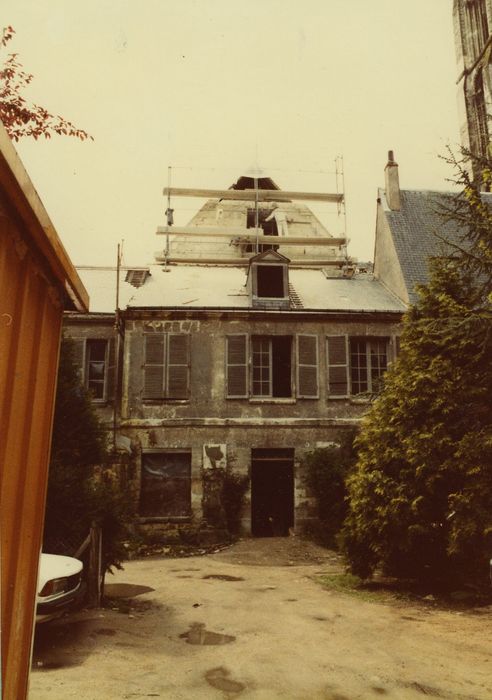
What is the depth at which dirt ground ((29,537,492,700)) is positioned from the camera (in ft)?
16.5

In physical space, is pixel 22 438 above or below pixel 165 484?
above

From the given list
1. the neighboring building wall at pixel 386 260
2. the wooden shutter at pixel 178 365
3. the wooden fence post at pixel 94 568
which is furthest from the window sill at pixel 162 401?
the wooden fence post at pixel 94 568

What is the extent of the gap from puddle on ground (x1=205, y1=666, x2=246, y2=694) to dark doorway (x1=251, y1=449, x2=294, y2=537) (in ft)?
37.0

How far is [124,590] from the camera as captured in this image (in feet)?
31.2

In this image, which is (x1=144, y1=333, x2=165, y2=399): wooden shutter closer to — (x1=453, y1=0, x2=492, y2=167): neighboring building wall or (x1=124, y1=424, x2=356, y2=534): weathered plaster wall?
(x1=124, y1=424, x2=356, y2=534): weathered plaster wall

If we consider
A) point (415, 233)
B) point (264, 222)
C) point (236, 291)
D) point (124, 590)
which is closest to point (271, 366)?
point (236, 291)

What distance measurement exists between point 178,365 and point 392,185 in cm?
1117

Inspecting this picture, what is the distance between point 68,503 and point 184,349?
9.41m

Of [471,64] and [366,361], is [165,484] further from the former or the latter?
[471,64]

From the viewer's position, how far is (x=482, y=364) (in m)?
9.62

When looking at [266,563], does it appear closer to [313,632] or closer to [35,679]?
[313,632]

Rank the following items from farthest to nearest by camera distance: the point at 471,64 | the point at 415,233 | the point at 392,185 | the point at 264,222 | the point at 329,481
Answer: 1. the point at 471,64
2. the point at 264,222
3. the point at 392,185
4. the point at 415,233
5. the point at 329,481

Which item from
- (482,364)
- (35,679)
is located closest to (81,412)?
(35,679)

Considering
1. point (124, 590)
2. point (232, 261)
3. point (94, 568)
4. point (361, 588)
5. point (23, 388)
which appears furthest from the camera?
point (232, 261)
